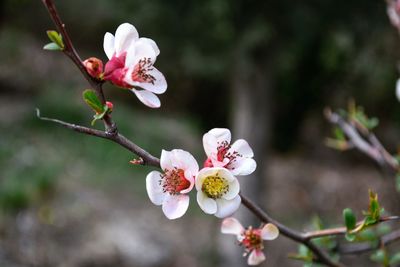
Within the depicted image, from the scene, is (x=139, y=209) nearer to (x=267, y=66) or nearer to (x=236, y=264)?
(x=236, y=264)

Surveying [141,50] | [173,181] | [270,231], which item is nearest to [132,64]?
[141,50]

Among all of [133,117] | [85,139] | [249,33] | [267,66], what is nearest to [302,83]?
[133,117]

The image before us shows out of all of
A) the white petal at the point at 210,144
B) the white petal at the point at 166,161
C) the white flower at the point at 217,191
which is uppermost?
the white petal at the point at 210,144

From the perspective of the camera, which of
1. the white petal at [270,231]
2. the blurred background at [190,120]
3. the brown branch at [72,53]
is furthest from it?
the blurred background at [190,120]

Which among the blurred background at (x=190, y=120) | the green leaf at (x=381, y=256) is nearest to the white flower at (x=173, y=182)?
the green leaf at (x=381, y=256)

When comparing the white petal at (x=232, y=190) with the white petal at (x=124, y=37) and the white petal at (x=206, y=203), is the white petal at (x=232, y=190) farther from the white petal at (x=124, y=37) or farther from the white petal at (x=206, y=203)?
the white petal at (x=124, y=37)

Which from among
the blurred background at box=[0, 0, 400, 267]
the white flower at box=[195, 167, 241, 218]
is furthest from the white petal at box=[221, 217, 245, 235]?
the blurred background at box=[0, 0, 400, 267]

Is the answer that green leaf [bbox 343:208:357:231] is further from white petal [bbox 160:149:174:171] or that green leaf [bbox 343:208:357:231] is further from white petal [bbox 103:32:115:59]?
white petal [bbox 103:32:115:59]
